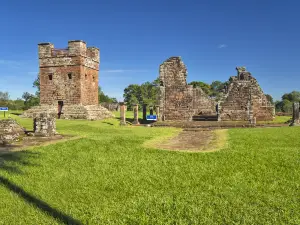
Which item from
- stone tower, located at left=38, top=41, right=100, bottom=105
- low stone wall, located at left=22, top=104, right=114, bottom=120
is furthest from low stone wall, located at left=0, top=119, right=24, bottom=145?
stone tower, located at left=38, top=41, right=100, bottom=105

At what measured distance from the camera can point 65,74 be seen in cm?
2558

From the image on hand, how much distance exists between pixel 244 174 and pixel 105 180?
2836 millimetres

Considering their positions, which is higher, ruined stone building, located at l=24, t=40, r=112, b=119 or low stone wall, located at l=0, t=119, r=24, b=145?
ruined stone building, located at l=24, t=40, r=112, b=119

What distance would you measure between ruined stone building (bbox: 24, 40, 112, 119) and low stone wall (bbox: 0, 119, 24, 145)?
14268 mm

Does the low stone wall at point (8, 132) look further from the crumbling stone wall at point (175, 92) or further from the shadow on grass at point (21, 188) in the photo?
the crumbling stone wall at point (175, 92)

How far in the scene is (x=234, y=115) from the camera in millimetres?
17828

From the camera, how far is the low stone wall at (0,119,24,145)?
9.16 m

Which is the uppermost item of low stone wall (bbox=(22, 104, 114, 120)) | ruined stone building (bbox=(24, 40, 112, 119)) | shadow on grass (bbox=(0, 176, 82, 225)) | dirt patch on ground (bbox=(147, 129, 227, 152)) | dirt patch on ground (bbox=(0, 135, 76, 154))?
ruined stone building (bbox=(24, 40, 112, 119))

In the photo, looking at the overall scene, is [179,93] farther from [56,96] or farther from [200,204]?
[200,204]

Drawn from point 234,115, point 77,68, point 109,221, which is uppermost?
point 77,68

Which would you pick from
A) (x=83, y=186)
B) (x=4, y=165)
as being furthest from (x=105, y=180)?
(x=4, y=165)

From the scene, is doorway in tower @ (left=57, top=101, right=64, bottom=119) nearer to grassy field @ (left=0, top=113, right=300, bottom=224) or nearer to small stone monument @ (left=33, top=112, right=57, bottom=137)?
small stone monument @ (left=33, top=112, right=57, bottom=137)

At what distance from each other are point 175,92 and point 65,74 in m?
11.8

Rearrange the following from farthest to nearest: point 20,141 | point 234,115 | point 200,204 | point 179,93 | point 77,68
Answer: point 77,68, point 179,93, point 234,115, point 20,141, point 200,204
